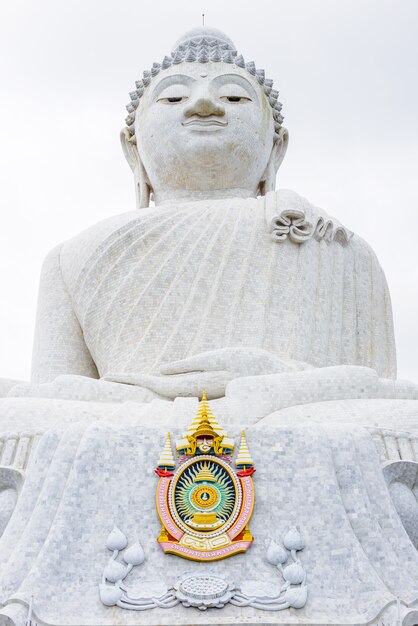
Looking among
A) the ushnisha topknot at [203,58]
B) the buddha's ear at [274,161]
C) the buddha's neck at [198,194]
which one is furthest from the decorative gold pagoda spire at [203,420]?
the ushnisha topknot at [203,58]

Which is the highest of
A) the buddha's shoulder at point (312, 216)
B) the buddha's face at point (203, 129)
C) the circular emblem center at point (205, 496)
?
the buddha's face at point (203, 129)

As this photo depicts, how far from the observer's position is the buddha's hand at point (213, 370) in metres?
7.14

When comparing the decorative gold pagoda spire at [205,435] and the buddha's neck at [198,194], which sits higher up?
the buddha's neck at [198,194]

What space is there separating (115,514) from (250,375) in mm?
1926

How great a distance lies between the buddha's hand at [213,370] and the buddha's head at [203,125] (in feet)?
8.62

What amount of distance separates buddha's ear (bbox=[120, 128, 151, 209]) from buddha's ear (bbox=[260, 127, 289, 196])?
1186 millimetres

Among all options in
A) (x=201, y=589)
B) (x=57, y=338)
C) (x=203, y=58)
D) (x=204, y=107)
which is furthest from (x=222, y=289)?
(x=201, y=589)

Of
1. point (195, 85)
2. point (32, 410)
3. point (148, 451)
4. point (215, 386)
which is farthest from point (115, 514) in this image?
point (195, 85)

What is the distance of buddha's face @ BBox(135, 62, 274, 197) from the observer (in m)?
9.27

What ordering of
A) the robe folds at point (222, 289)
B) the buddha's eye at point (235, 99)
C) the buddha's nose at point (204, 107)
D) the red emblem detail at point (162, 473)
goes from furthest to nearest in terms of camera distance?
the buddha's eye at point (235, 99) → the buddha's nose at point (204, 107) → the robe folds at point (222, 289) → the red emblem detail at point (162, 473)

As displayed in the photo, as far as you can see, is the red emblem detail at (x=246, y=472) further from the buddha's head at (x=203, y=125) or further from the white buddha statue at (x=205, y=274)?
the buddha's head at (x=203, y=125)

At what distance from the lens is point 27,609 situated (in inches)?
195

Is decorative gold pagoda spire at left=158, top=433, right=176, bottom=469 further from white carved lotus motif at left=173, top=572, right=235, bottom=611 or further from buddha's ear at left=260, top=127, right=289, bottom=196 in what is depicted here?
buddha's ear at left=260, top=127, right=289, bottom=196

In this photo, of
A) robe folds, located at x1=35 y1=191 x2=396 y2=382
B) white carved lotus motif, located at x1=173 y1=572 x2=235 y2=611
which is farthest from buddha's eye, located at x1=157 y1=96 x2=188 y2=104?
white carved lotus motif, located at x1=173 y1=572 x2=235 y2=611
